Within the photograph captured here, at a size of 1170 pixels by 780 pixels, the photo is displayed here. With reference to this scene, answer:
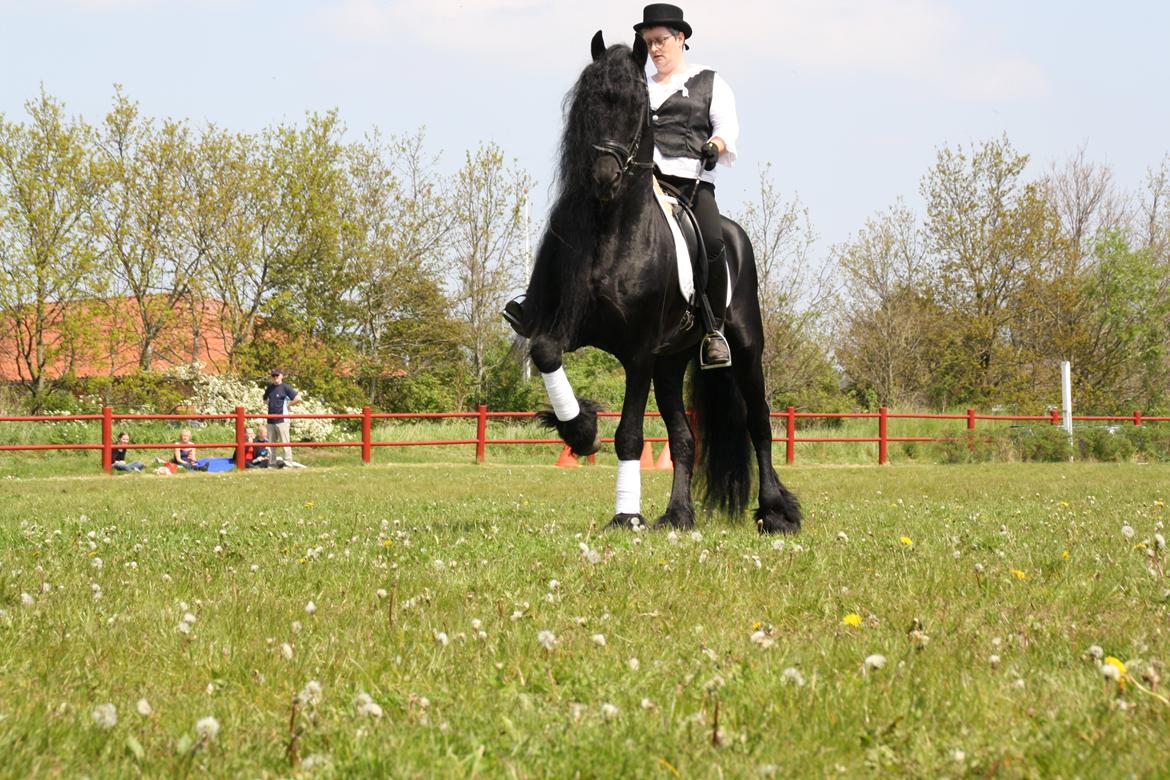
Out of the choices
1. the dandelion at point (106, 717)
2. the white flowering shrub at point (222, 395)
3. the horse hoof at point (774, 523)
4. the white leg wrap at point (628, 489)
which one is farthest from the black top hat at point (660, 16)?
the white flowering shrub at point (222, 395)

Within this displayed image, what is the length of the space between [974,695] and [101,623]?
3.01 m

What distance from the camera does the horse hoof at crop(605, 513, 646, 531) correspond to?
720 cm

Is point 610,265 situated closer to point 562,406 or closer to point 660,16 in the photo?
point 562,406

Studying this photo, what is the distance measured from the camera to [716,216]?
8117mm

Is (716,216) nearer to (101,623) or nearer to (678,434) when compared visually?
(678,434)

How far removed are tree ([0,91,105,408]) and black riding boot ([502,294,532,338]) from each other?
95.7ft

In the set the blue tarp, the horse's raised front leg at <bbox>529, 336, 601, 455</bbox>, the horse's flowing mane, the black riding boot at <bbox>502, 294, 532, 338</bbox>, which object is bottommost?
the blue tarp

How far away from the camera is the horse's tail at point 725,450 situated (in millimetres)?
8508

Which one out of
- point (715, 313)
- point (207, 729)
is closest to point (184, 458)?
point (715, 313)

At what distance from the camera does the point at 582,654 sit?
11.3ft

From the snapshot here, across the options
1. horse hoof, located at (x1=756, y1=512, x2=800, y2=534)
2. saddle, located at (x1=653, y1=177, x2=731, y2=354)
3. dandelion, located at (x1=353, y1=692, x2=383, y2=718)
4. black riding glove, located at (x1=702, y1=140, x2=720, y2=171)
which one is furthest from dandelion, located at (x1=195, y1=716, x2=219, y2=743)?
black riding glove, located at (x1=702, y1=140, x2=720, y2=171)

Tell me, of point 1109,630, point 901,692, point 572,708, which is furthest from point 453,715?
point 1109,630

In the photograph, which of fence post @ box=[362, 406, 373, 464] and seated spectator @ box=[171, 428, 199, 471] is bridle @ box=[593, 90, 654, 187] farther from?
fence post @ box=[362, 406, 373, 464]

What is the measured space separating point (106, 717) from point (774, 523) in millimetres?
6130
